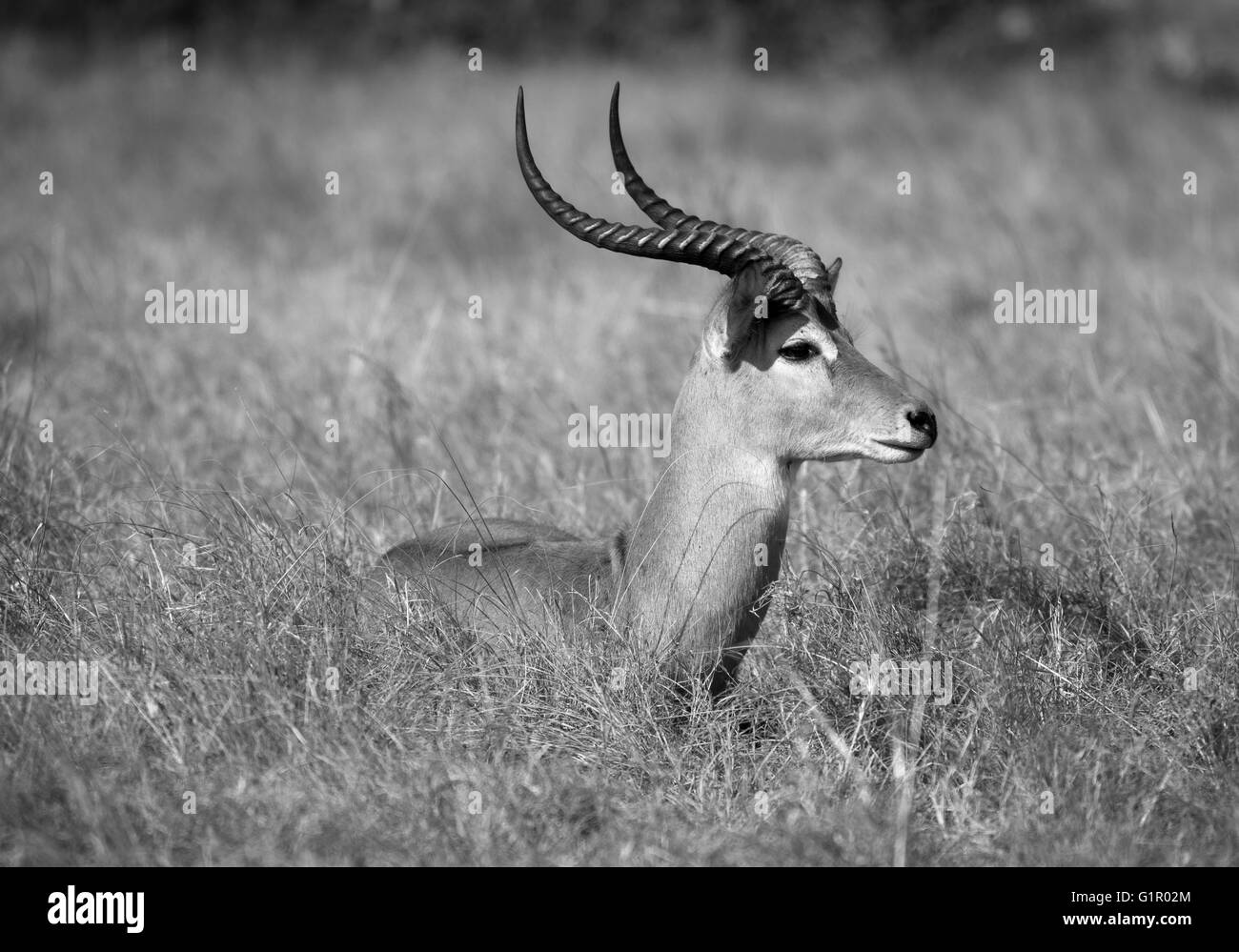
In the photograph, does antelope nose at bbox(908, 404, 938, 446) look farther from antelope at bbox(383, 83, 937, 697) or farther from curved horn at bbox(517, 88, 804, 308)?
curved horn at bbox(517, 88, 804, 308)

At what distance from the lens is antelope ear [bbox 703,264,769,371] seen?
186 inches

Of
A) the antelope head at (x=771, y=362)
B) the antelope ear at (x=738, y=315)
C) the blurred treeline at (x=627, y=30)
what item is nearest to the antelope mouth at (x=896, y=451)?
the antelope head at (x=771, y=362)

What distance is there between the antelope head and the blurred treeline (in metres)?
15.2

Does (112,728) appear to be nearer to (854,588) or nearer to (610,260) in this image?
(854,588)

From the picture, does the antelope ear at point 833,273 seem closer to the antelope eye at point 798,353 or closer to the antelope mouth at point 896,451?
the antelope eye at point 798,353

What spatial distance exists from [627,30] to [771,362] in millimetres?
16485

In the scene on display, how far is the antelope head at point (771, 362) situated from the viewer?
4738 millimetres

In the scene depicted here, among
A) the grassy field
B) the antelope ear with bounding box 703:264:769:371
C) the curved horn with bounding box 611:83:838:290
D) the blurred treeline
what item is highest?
the blurred treeline

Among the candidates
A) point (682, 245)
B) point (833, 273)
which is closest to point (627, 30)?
point (833, 273)

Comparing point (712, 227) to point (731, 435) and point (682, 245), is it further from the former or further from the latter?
point (731, 435)

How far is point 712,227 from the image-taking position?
16.3ft

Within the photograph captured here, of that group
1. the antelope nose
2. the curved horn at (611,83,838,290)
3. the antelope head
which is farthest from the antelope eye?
the antelope nose

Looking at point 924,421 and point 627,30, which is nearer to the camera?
point 924,421
